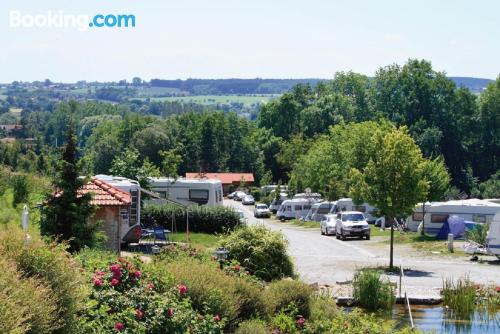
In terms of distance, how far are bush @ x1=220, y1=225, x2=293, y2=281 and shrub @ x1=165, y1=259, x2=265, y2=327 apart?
347 centimetres

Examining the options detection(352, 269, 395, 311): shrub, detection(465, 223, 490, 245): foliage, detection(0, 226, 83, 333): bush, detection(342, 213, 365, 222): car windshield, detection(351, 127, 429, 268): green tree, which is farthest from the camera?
detection(342, 213, 365, 222): car windshield

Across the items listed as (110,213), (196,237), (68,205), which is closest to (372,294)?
(68,205)

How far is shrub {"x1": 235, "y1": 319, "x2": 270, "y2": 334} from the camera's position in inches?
563

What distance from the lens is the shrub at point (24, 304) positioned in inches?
348

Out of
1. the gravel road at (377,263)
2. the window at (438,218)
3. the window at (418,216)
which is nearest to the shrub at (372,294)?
the gravel road at (377,263)

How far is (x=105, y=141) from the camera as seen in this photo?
10044cm

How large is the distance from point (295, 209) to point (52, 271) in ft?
164

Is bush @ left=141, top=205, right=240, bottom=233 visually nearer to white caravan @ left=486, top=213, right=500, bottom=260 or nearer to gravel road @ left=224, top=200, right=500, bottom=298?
gravel road @ left=224, top=200, right=500, bottom=298

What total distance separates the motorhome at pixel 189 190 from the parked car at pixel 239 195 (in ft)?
128

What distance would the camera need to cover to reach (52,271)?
35.8ft

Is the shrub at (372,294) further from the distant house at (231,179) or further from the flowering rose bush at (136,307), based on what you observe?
the distant house at (231,179)

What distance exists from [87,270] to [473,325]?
9624mm

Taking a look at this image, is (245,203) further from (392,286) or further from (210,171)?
(392,286)

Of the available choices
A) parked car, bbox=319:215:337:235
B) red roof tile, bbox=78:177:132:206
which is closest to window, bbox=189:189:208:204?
parked car, bbox=319:215:337:235
